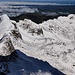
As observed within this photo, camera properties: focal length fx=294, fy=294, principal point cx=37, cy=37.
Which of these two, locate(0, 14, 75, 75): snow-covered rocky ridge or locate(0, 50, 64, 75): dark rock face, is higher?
locate(0, 50, 64, 75): dark rock face

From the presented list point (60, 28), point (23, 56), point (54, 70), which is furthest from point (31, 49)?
point (60, 28)

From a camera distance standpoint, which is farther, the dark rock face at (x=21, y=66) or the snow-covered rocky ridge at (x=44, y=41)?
the snow-covered rocky ridge at (x=44, y=41)

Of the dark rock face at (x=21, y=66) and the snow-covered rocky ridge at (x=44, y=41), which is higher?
the dark rock face at (x=21, y=66)

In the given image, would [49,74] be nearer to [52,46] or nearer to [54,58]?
[54,58]

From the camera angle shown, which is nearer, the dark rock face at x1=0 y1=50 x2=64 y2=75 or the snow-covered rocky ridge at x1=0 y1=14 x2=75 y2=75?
the dark rock face at x1=0 y1=50 x2=64 y2=75
